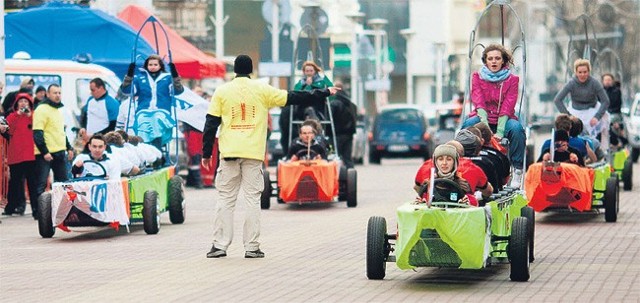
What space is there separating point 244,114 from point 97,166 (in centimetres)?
312

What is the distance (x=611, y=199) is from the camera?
20.6 metres

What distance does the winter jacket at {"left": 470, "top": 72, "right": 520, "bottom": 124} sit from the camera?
17.2m

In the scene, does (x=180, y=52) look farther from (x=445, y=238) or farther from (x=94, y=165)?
(x=445, y=238)

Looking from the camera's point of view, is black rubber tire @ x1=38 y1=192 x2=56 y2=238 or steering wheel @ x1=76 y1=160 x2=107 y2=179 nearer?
black rubber tire @ x1=38 y1=192 x2=56 y2=238

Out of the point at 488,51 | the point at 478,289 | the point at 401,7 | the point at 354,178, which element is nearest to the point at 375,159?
the point at 354,178

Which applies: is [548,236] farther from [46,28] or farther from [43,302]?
[46,28]

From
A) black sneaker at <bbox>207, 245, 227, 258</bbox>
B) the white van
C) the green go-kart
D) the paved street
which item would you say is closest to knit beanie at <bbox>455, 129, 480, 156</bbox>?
the paved street

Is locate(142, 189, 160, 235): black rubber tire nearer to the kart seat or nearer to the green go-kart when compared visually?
the kart seat

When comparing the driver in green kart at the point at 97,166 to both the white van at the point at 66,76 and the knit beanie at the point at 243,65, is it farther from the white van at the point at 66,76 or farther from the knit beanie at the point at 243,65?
the white van at the point at 66,76

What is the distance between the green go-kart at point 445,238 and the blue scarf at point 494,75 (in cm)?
348

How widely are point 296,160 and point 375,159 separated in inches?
847

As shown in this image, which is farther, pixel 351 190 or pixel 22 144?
pixel 351 190

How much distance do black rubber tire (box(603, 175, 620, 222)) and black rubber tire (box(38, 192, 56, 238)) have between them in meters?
6.64

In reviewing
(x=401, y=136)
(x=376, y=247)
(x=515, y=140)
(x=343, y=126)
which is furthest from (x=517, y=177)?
(x=401, y=136)
